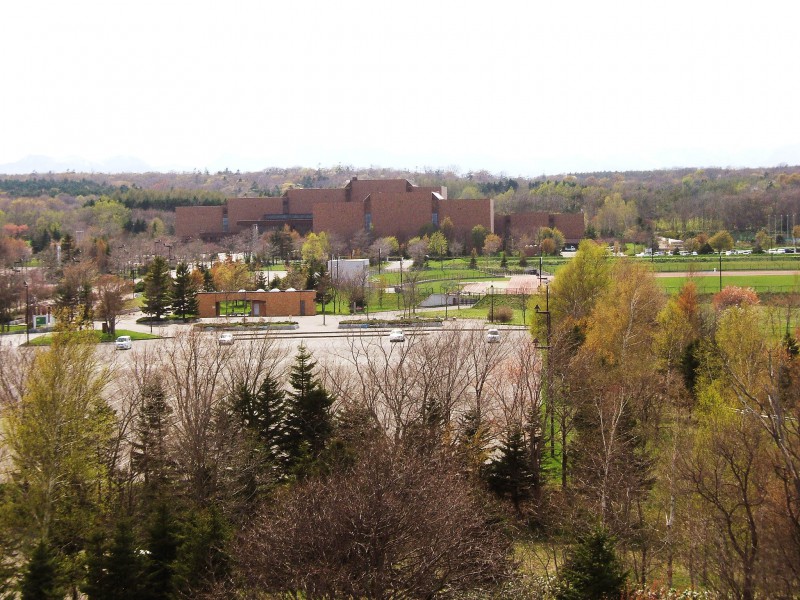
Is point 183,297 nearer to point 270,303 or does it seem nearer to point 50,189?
point 270,303

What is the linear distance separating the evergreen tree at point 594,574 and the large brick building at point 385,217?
60.2 meters

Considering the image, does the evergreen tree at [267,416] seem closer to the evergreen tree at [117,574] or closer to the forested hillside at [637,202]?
the evergreen tree at [117,574]

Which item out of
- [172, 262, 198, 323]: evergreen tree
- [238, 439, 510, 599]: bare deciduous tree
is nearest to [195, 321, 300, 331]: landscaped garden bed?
[172, 262, 198, 323]: evergreen tree

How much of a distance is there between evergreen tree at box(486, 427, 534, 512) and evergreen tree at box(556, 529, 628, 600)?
4.96 m

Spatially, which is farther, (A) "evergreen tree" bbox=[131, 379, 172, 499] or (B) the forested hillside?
(B) the forested hillside

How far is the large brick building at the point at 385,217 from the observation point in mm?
70688

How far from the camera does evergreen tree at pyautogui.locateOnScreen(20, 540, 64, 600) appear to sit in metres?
9.98

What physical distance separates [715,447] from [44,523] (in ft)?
30.1

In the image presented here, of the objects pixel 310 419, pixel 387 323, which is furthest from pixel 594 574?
pixel 387 323

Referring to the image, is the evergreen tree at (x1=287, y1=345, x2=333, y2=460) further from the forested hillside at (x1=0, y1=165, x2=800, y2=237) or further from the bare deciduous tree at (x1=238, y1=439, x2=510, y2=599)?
the forested hillside at (x1=0, y1=165, x2=800, y2=237)

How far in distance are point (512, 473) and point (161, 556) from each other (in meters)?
6.21

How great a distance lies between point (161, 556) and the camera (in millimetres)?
11016

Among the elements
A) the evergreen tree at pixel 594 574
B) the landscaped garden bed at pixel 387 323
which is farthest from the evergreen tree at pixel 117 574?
the landscaped garden bed at pixel 387 323

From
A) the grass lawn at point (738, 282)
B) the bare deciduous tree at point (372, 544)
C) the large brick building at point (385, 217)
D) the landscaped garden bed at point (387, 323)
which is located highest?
the large brick building at point (385, 217)
